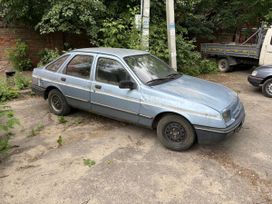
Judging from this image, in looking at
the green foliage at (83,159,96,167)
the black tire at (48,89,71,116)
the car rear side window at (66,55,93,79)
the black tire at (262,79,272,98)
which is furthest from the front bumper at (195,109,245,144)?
the black tire at (262,79,272,98)

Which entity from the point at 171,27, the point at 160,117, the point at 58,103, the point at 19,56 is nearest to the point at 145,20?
the point at 171,27

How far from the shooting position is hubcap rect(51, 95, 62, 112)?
6.10 m

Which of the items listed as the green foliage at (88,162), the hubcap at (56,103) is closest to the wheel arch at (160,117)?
the green foliage at (88,162)

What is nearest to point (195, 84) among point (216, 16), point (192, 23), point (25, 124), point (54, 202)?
point (54, 202)

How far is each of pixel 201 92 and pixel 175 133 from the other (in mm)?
822

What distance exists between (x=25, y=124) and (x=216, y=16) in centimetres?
1151

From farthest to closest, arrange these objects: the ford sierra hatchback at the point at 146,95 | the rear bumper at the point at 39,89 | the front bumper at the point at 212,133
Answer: the rear bumper at the point at 39,89, the ford sierra hatchback at the point at 146,95, the front bumper at the point at 212,133

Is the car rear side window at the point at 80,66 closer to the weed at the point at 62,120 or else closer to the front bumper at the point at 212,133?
the weed at the point at 62,120

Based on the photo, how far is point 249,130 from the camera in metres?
5.55

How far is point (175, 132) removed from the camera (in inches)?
179

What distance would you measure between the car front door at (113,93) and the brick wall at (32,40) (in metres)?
6.27

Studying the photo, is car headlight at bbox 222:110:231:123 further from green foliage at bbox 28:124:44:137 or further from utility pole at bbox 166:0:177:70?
utility pole at bbox 166:0:177:70

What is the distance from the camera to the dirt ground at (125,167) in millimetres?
3514

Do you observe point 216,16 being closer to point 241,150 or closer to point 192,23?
point 192,23
